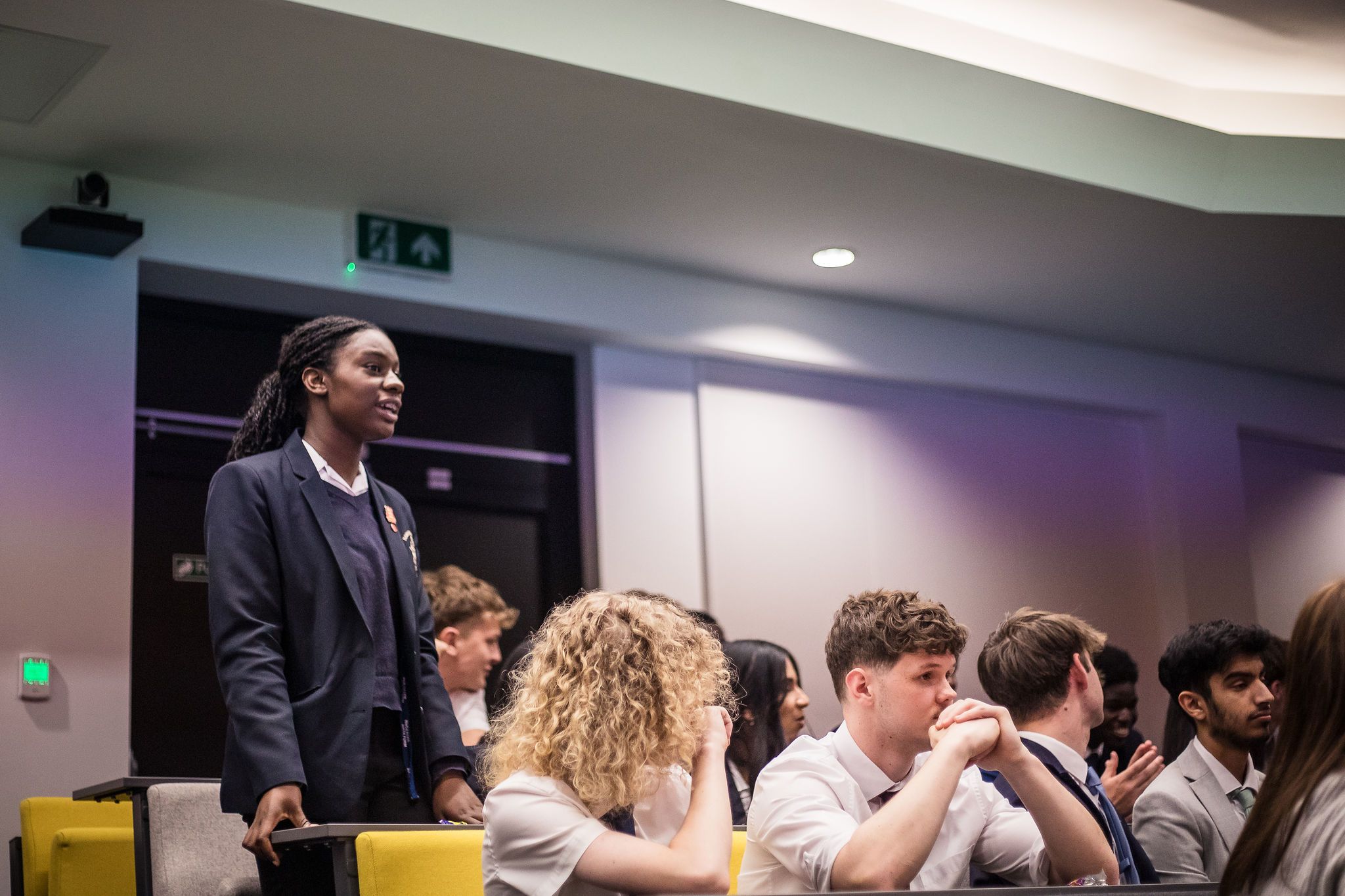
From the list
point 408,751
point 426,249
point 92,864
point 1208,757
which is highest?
point 426,249

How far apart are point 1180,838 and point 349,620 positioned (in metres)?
1.74

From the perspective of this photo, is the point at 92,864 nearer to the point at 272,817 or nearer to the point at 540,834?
the point at 272,817

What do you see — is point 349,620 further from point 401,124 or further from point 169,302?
point 169,302

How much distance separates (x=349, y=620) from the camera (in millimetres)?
2645

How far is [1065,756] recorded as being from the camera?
8.63ft

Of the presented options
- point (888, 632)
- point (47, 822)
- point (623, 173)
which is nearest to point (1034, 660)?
point (888, 632)

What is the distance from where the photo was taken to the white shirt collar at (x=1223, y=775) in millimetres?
3180

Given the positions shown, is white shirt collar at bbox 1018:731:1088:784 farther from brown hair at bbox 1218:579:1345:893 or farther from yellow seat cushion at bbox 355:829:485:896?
yellow seat cushion at bbox 355:829:485:896

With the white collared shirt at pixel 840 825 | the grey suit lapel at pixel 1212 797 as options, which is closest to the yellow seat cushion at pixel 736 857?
the white collared shirt at pixel 840 825

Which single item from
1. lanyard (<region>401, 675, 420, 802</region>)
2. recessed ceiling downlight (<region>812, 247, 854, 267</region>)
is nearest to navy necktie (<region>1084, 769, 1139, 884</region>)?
lanyard (<region>401, 675, 420, 802</region>)

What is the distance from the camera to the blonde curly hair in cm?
202

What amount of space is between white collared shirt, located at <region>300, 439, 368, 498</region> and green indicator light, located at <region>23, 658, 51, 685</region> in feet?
6.27

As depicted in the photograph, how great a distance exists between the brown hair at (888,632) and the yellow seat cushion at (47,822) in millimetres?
1706

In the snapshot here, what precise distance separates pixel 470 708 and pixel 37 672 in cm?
124
